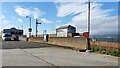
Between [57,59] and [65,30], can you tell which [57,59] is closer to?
[57,59]

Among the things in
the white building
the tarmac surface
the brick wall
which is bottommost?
the tarmac surface

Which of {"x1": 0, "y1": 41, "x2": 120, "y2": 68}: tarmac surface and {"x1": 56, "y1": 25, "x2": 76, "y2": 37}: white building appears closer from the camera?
{"x1": 0, "y1": 41, "x2": 120, "y2": 68}: tarmac surface

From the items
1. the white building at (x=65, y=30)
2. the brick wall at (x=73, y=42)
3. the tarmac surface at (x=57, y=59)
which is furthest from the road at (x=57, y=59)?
the white building at (x=65, y=30)

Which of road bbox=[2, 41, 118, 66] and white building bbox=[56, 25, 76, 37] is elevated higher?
white building bbox=[56, 25, 76, 37]

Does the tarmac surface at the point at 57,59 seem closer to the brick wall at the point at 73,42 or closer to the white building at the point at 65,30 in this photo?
the brick wall at the point at 73,42

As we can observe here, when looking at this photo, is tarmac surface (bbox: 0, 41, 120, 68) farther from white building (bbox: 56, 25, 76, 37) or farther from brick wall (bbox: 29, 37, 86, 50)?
white building (bbox: 56, 25, 76, 37)

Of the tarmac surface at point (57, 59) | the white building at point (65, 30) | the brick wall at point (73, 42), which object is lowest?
the tarmac surface at point (57, 59)

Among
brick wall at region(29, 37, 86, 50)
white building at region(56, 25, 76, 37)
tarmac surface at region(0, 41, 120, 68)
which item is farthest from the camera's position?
white building at region(56, 25, 76, 37)

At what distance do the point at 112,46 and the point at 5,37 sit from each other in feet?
178

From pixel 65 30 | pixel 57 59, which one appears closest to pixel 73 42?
pixel 57 59

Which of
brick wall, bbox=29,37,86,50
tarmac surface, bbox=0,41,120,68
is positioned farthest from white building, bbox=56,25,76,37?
tarmac surface, bbox=0,41,120,68

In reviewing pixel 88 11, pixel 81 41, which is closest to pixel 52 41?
pixel 81 41

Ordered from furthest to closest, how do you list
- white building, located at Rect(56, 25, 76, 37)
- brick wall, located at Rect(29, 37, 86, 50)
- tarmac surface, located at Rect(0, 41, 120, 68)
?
1. white building, located at Rect(56, 25, 76, 37)
2. brick wall, located at Rect(29, 37, 86, 50)
3. tarmac surface, located at Rect(0, 41, 120, 68)

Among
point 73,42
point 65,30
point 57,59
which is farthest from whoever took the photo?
point 65,30
